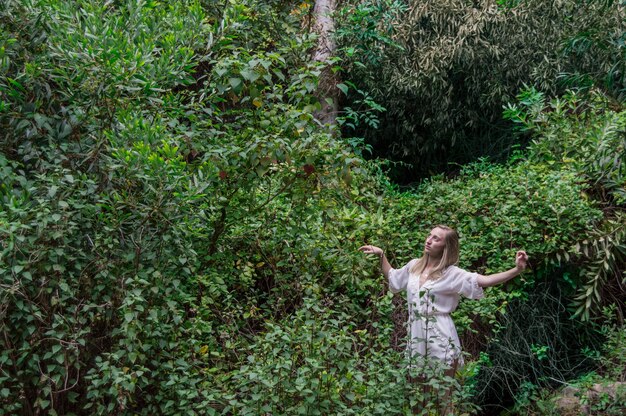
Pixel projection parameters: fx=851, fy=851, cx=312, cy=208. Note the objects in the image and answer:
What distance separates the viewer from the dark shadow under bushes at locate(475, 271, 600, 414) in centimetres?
755

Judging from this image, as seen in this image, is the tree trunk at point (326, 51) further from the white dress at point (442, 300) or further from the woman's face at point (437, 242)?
the white dress at point (442, 300)

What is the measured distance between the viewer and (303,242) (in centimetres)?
671

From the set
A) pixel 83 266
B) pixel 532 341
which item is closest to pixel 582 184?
pixel 532 341

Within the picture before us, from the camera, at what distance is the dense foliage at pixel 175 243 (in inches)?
194

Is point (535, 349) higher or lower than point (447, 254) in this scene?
lower

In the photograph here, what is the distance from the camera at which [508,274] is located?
5633 mm

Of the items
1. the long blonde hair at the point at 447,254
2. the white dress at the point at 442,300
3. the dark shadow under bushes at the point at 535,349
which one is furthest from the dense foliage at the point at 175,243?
the long blonde hair at the point at 447,254

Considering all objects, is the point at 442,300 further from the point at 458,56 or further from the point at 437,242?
the point at 458,56

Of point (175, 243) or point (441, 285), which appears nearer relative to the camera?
point (175, 243)

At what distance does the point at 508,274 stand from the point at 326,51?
23.5 ft

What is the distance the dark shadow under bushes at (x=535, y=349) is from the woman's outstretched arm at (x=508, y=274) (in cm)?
168

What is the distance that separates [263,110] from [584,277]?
352cm

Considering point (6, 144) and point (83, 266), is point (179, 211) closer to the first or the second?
point (83, 266)

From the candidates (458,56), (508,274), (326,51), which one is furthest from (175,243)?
(458,56)
